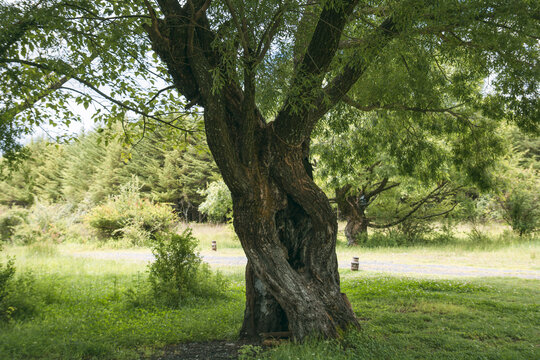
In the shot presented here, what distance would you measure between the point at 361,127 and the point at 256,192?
5.56 meters

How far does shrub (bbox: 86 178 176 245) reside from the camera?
21500 mm

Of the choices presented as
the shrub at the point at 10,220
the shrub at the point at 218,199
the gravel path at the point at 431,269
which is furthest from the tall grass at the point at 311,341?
the shrub at the point at 10,220

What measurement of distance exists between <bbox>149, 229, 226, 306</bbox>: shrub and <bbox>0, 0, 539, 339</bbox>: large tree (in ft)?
8.55

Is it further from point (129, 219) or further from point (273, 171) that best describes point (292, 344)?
point (129, 219)

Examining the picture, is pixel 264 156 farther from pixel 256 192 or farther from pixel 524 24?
pixel 524 24

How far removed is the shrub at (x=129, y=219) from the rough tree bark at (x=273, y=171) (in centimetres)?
1741

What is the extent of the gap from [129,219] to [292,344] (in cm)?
1883

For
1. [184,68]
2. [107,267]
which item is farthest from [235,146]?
[107,267]

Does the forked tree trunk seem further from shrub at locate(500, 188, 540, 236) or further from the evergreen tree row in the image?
the evergreen tree row

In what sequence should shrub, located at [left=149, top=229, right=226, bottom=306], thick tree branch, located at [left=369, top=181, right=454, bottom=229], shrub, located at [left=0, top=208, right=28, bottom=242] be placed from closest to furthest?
shrub, located at [left=149, top=229, right=226, bottom=306], thick tree branch, located at [left=369, top=181, right=454, bottom=229], shrub, located at [left=0, top=208, right=28, bottom=242]

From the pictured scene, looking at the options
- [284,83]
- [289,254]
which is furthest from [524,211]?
[284,83]

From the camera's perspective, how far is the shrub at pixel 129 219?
21500 millimetres

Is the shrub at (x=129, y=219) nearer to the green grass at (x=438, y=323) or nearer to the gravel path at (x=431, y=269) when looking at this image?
the gravel path at (x=431, y=269)

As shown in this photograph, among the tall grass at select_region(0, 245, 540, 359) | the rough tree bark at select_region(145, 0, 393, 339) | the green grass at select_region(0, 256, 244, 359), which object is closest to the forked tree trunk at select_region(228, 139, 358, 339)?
the rough tree bark at select_region(145, 0, 393, 339)
